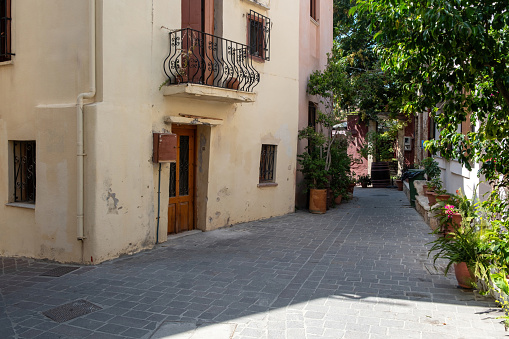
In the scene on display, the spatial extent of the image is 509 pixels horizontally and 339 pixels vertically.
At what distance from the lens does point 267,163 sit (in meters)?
11.3

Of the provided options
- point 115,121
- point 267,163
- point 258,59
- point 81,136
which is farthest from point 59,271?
point 258,59

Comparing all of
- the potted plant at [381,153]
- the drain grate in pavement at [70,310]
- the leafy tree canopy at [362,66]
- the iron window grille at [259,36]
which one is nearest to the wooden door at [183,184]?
the iron window grille at [259,36]

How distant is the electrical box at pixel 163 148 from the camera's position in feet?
24.9

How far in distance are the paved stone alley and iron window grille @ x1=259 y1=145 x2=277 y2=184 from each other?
2.94 m

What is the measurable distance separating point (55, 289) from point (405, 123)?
60.0ft

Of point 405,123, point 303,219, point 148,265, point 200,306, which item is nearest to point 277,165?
point 303,219

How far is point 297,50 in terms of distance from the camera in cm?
1202

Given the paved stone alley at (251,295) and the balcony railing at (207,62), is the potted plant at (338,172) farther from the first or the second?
the paved stone alley at (251,295)

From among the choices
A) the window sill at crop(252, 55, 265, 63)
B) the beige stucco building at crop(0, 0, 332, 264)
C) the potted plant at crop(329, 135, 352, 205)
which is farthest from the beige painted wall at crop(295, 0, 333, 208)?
the beige stucco building at crop(0, 0, 332, 264)

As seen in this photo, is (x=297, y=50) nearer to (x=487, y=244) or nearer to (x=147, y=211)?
(x=147, y=211)

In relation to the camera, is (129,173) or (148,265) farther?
(129,173)

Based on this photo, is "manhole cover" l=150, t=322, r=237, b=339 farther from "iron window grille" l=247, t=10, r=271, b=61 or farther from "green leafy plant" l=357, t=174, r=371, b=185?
"green leafy plant" l=357, t=174, r=371, b=185

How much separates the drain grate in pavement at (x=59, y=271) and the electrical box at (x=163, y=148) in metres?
2.27

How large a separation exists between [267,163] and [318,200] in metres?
1.99
